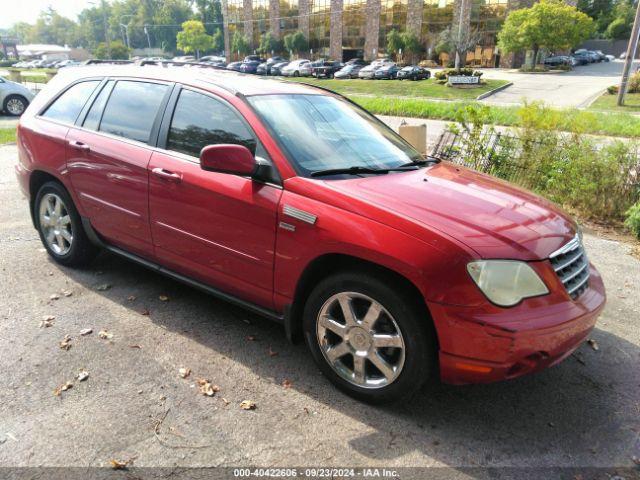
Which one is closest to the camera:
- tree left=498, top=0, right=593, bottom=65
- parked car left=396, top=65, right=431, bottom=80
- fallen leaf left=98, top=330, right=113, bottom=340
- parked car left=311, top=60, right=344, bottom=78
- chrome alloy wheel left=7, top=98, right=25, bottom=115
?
fallen leaf left=98, top=330, right=113, bottom=340

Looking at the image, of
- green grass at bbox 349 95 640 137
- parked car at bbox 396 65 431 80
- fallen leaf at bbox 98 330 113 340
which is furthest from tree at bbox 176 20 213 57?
fallen leaf at bbox 98 330 113 340

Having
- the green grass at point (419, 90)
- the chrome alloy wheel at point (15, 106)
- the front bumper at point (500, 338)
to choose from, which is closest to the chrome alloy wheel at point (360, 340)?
the front bumper at point (500, 338)

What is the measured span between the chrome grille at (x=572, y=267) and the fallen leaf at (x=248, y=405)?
186 cm

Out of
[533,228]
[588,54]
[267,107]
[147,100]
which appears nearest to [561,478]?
[533,228]

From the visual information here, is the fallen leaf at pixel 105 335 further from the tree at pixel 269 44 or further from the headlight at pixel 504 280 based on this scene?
the tree at pixel 269 44

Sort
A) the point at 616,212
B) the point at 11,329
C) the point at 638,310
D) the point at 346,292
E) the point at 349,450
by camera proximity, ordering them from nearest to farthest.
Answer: the point at 349,450
the point at 346,292
the point at 11,329
the point at 638,310
the point at 616,212

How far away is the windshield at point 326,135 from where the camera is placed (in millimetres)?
3291

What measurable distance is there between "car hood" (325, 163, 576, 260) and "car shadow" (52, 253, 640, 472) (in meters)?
0.98

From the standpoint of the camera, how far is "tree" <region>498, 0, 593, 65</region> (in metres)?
46.8

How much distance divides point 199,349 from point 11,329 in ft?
4.73

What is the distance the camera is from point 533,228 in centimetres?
289

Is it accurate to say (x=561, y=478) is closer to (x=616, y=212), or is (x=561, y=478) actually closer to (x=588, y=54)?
(x=616, y=212)

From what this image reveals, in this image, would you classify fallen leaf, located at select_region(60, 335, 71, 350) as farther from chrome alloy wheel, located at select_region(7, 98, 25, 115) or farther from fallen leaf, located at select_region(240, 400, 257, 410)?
chrome alloy wheel, located at select_region(7, 98, 25, 115)

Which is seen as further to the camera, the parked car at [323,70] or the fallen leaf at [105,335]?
the parked car at [323,70]
